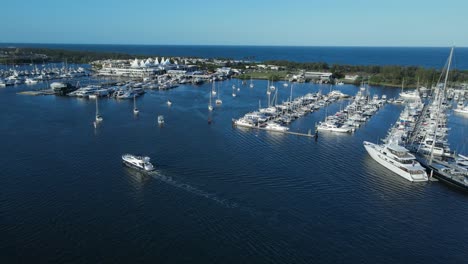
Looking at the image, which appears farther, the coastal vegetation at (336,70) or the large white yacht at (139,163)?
the coastal vegetation at (336,70)

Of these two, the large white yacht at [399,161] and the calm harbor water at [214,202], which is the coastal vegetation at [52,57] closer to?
the calm harbor water at [214,202]

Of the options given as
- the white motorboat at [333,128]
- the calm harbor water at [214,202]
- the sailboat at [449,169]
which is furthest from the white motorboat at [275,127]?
the sailboat at [449,169]

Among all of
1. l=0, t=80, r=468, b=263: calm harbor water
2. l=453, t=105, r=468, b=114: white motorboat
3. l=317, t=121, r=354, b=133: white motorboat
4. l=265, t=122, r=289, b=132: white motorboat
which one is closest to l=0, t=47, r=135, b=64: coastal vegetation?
l=0, t=80, r=468, b=263: calm harbor water

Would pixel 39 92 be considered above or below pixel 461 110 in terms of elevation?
below

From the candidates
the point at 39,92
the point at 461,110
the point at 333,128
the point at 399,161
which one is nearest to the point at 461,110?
the point at 461,110

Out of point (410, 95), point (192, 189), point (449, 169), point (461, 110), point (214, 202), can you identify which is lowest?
point (214, 202)

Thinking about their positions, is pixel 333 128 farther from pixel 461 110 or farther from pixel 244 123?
pixel 461 110

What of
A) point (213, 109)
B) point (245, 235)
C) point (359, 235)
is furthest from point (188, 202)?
point (213, 109)
